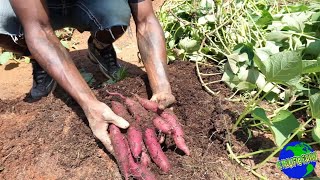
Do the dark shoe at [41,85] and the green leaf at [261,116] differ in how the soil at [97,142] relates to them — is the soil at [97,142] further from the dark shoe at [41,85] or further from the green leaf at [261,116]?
the green leaf at [261,116]

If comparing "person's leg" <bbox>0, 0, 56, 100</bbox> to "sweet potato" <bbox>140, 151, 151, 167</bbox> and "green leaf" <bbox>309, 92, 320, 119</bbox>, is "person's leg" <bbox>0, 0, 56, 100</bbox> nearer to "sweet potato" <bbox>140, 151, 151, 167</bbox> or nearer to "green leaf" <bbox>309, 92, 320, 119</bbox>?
"sweet potato" <bbox>140, 151, 151, 167</bbox>

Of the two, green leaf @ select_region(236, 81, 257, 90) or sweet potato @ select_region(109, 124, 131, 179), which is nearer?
sweet potato @ select_region(109, 124, 131, 179)

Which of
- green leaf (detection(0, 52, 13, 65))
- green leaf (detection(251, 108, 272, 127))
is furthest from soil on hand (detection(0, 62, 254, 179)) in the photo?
green leaf (detection(0, 52, 13, 65))

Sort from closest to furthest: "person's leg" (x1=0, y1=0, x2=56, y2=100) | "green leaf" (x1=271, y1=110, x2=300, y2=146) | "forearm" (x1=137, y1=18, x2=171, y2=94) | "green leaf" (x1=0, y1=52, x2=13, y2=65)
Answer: "green leaf" (x1=271, y1=110, x2=300, y2=146)
"forearm" (x1=137, y1=18, x2=171, y2=94)
"person's leg" (x1=0, y1=0, x2=56, y2=100)
"green leaf" (x1=0, y1=52, x2=13, y2=65)

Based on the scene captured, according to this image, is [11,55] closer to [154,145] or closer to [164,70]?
[164,70]

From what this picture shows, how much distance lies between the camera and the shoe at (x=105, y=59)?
244 cm

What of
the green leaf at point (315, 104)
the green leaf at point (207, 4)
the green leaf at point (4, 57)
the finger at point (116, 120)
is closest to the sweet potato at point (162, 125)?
the finger at point (116, 120)

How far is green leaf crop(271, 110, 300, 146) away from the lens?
157cm

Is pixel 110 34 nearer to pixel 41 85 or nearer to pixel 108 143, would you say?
pixel 41 85

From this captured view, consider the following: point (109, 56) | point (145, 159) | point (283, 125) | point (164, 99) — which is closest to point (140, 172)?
point (145, 159)

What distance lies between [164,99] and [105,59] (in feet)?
2.53

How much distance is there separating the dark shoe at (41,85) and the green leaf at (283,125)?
4.02ft

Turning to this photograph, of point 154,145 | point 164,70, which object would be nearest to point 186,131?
point 154,145

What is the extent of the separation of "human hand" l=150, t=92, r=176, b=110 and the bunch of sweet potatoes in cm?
5
